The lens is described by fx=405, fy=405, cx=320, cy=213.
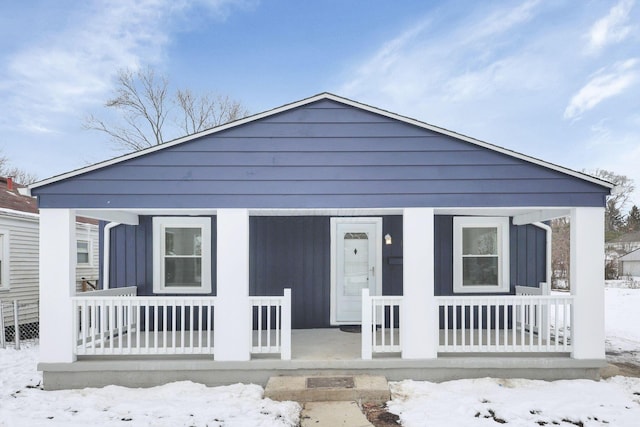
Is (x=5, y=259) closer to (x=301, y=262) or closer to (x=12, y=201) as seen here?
(x=12, y=201)

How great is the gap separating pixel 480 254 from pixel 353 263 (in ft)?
7.53

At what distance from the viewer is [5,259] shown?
9.99 m

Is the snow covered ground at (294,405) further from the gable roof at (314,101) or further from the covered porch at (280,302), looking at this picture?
the gable roof at (314,101)

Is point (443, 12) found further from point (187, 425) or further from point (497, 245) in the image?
point (187, 425)

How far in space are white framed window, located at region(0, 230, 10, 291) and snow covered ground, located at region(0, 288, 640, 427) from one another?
18.5ft

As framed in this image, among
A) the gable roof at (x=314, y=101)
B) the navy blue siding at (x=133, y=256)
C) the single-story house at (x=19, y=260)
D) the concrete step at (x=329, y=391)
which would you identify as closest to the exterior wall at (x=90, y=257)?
the single-story house at (x=19, y=260)

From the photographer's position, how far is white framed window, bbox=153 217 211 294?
7.17 metres

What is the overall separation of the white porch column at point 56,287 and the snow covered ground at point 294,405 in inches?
21.9

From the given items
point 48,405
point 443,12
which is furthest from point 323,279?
point 443,12

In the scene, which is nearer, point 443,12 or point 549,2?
point 549,2

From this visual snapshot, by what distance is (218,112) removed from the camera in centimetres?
1989

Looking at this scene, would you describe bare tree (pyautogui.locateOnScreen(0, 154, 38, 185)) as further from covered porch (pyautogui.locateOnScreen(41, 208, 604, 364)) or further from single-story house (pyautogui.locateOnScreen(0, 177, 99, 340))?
covered porch (pyautogui.locateOnScreen(41, 208, 604, 364))

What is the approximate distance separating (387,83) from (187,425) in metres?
16.1

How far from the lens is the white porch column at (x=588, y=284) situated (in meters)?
5.31
